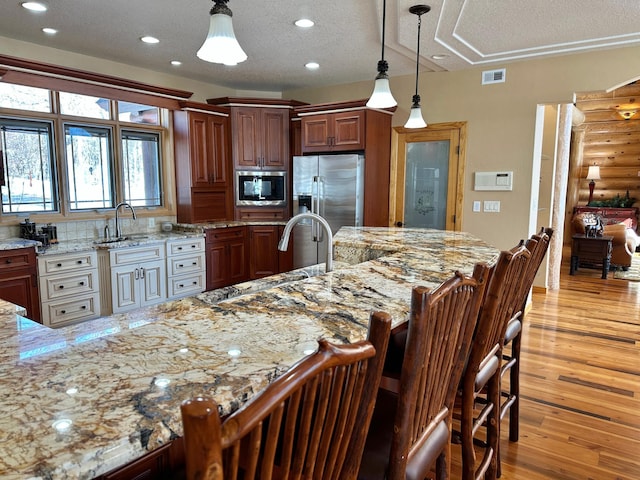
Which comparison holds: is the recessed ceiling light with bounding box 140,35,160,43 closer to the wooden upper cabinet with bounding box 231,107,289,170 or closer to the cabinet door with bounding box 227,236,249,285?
the wooden upper cabinet with bounding box 231,107,289,170

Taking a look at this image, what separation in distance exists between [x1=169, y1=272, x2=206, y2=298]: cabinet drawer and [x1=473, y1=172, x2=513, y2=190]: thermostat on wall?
3364 mm

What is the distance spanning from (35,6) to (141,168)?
2171 millimetres

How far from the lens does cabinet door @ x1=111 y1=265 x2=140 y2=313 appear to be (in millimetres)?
4176

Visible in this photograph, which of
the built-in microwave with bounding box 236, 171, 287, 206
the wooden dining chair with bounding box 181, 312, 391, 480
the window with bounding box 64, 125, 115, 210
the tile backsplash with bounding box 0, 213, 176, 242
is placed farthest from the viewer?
the built-in microwave with bounding box 236, 171, 287, 206

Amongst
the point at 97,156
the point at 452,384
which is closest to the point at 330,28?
the point at 97,156

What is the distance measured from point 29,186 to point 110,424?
4.39 metres

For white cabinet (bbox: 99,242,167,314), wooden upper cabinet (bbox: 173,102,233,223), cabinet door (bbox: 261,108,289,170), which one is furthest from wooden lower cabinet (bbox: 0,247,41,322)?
cabinet door (bbox: 261,108,289,170)

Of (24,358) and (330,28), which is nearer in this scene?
(24,358)

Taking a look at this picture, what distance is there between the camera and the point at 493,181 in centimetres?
471

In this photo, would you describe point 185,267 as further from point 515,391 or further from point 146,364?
point 146,364

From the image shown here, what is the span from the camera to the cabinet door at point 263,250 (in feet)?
18.4

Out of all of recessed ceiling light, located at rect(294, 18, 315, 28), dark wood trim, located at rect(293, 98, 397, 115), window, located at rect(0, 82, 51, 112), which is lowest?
window, located at rect(0, 82, 51, 112)

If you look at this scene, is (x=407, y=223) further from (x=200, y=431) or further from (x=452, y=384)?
(x=200, y=431)

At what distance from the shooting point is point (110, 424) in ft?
2.26
